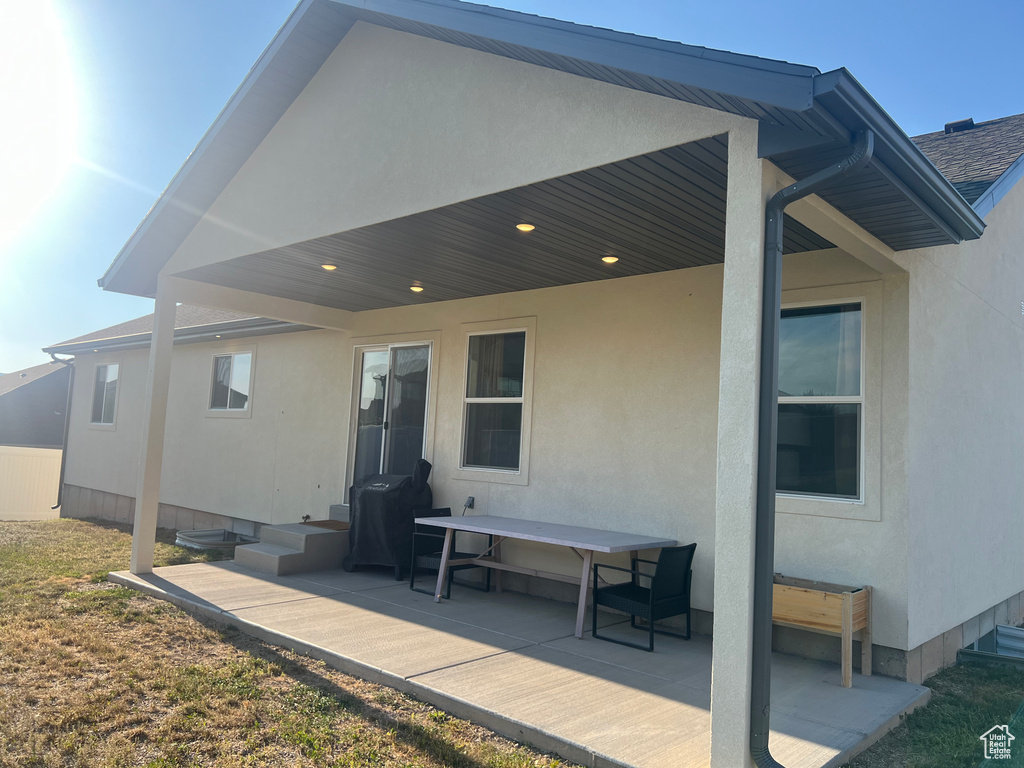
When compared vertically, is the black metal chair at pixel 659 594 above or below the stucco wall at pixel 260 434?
below

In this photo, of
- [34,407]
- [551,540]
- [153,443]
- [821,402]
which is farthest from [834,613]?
[34,407]

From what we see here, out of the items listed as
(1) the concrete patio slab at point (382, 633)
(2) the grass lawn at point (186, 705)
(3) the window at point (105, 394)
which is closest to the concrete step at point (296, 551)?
(1) the concrete patio slab at point (382, 633)

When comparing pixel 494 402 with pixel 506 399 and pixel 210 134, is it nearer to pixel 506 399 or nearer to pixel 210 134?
pixel 506 399

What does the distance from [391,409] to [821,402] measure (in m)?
5.30

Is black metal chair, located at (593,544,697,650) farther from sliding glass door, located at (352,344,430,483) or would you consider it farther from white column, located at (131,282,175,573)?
white column, located at (131,282,175,573)

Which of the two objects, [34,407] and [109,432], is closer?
[109,432]

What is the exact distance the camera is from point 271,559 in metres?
7.52

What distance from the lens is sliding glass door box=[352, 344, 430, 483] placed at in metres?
8.59

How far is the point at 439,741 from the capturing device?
11.6 feet

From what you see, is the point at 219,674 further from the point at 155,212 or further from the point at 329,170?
the point at 155,212

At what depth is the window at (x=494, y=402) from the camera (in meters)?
7.44

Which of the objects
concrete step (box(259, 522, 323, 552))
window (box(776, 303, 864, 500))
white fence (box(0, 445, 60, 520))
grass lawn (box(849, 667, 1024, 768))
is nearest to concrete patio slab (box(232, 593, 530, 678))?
concrete step (box(259, 522, 323, 552))

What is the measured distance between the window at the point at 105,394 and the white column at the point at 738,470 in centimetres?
1418

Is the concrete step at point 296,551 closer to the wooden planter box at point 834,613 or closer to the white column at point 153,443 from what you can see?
the white column at point 153,443
